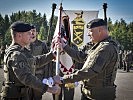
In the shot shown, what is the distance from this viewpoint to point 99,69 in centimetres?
489

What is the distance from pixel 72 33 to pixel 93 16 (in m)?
0.60

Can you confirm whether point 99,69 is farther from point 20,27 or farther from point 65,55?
point 65,55

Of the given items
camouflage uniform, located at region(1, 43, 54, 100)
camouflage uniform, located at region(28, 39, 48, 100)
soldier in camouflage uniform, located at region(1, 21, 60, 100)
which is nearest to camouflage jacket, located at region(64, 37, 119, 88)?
soldier in camouflage uniform, located at region(1, 21, 60, 100)

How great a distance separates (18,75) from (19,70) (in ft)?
0.23

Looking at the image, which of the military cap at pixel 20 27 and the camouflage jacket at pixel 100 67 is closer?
the camouflage jacket at pixel 100 67

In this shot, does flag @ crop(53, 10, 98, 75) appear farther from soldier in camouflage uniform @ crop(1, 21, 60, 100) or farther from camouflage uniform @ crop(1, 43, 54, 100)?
camouflage uniform @ crop(1, 43, 54, 100)

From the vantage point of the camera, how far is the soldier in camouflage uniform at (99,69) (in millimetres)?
4926

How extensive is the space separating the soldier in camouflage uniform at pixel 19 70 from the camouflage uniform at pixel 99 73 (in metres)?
0.49

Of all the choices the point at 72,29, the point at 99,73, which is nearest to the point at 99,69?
the point at 99,73

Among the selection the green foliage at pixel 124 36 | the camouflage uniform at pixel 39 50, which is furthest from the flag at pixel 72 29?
the green foliage at pixel 124 36

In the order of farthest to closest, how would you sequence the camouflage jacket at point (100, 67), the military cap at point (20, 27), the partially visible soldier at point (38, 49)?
1. the partially visible soldier at point (38, 49)
2. the military cap at point (20, 27)
3. the camouflage jacket at point (100, 67)

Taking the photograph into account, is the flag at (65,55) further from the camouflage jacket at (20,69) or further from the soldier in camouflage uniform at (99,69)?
the camouflage jacket at (20,69)

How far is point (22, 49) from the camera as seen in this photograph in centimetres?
506

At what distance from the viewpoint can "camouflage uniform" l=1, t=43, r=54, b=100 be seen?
4.68m
